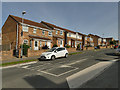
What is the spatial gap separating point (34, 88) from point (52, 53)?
27.1 ft

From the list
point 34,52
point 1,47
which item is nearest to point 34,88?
point 34,52

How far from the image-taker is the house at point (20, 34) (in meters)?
19.8

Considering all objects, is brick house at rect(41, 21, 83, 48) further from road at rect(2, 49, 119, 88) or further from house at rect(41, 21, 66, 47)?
road at rect(2, 49, 119, 88)

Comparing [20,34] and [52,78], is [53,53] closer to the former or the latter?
[52,78]

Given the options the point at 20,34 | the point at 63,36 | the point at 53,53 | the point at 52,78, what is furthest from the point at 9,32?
the point at 52,78

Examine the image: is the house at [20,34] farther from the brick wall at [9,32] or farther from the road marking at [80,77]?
the road marking at [80,77]

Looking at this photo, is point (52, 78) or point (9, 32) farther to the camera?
point (9, 32)

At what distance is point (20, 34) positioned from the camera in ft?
64.8

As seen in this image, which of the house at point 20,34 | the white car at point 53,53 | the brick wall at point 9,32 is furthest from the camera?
the brick wall at point 9,32

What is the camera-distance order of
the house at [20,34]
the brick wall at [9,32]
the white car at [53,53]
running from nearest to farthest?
the white car at [53,53] → the house at [20,34] → the brick wall at [9,32]

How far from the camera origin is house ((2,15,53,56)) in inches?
778

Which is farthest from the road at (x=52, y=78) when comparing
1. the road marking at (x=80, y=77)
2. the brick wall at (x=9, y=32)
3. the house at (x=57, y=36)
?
the house at (x=57, y=36)

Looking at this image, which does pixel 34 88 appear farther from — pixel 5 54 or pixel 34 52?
pixel 34 52

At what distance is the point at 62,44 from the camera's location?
101 ft
